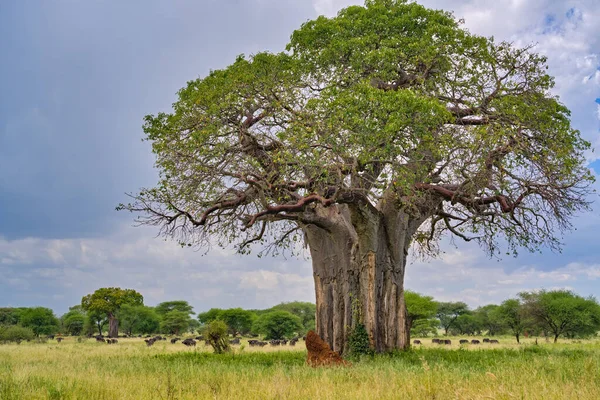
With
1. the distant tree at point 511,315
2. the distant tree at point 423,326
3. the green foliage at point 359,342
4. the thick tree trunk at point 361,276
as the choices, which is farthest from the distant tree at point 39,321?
the green foliage at point 359,342

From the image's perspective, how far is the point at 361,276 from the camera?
17.7m

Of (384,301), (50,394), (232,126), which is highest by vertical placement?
(232,126)

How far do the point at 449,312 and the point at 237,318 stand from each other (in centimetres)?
2874

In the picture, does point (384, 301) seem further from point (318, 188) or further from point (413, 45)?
A: point (413, 45)

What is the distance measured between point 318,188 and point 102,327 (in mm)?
63612

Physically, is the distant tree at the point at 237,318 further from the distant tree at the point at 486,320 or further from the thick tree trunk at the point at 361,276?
the thick tree trunk at the point at 361,276

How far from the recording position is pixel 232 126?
1695 cm

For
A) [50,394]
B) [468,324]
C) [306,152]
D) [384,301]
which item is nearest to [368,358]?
[384,301]

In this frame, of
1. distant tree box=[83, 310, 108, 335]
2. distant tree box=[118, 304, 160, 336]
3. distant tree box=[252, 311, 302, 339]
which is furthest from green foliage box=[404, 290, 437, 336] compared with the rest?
distant tree box=[83, 310, 108, 335]

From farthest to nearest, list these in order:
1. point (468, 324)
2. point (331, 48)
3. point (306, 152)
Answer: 1. point (468, 324)
2. point (331, 48)
3. point (306, 152)

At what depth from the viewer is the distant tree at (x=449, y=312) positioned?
69.2 metres

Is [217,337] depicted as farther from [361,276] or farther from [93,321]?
[93,321]

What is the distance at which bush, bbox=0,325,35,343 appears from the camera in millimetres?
44594

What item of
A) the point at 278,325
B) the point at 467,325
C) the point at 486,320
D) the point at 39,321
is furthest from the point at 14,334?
the point at 467,325
